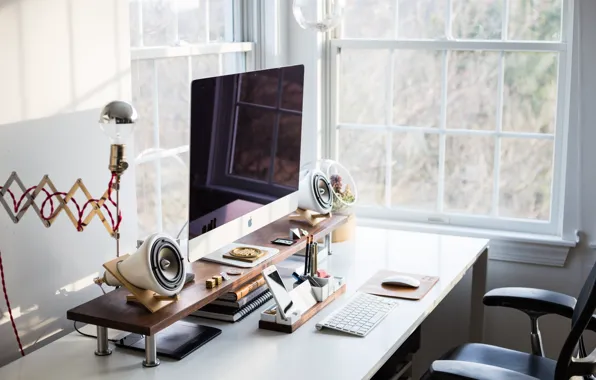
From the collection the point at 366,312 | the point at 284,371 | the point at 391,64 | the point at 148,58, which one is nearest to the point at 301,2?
the point at 148,58

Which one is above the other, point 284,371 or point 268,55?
point 268,55

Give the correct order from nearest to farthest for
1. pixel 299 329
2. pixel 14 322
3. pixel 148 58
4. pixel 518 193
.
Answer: pixel 14 322 < pixel 299 329 < pixel 148 58 < pixel 518 193

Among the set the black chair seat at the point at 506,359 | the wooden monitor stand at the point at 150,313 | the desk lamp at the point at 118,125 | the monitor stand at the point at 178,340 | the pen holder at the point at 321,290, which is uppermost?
the desk lamp at the point at 118,125

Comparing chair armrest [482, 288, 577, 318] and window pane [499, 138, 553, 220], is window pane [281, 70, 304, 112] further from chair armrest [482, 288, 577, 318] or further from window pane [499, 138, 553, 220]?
window pane [499, 138, 553, 220]

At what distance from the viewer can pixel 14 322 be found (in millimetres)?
2199

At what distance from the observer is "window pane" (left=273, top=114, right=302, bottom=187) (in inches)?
106

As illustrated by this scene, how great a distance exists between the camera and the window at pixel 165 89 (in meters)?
2.78

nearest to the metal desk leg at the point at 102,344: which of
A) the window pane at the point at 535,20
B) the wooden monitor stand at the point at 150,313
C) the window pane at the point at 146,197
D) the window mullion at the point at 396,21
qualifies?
the wooden monitor stand at the point at 150,313

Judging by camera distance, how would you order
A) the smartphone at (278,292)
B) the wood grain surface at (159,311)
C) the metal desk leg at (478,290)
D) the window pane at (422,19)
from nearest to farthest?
1. the wood grain surface at (159,311)
2. the smartphone at (278,292)
3. the metal desk leg at (478,290)
4. the window pane at (422,19)

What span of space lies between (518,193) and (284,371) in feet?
5.53

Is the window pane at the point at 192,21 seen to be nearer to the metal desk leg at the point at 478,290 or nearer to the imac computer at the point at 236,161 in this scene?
the imac computer at the point at 236,161

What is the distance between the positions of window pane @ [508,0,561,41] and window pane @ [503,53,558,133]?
7cm

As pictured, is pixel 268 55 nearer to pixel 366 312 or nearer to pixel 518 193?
pixel 518 193

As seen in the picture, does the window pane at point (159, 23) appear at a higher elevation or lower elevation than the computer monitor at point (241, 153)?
higher
